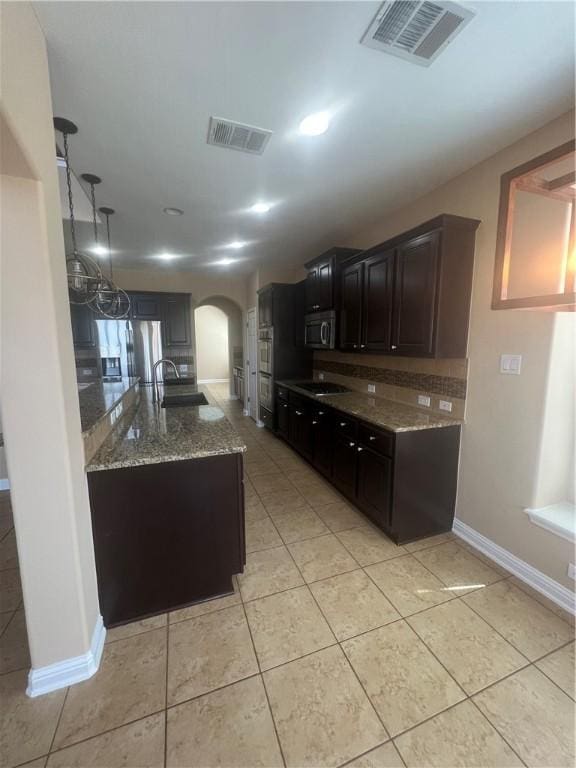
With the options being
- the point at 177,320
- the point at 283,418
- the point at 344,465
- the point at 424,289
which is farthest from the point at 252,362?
the point at 424,289

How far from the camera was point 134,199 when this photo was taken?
9.10ft

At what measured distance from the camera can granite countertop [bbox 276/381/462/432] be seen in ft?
7.67

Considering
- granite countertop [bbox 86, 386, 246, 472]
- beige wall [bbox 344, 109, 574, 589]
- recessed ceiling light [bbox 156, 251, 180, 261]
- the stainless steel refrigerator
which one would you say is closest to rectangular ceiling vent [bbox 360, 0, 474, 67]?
beige wall [bbox 344, 109, 574, 589]

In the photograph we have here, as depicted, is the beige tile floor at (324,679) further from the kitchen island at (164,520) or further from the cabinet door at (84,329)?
the cabinet door at (84,329)

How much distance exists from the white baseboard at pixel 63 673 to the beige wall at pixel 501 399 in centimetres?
250

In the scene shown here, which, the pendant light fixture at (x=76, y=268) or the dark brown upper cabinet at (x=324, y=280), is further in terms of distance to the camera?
the dark brown upper cabinet at (x=324, y=280)

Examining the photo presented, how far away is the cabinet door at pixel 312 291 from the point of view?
3.94 m

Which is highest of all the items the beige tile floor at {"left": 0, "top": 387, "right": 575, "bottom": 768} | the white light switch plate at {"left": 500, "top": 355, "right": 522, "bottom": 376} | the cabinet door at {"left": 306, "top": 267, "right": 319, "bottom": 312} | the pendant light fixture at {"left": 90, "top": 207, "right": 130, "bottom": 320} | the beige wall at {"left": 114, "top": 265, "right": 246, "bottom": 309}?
the beige wall at {"left": 114, "top": 265, "right": 246, "bottom": 309}

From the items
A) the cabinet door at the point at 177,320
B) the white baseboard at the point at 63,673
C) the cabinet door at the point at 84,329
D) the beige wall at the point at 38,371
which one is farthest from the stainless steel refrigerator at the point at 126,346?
the white baseboard at the point at 63,673

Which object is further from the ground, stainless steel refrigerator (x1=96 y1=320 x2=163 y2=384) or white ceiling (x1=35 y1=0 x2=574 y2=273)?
white ceiling (x1=35 y1=0 x2=574 y2=273)

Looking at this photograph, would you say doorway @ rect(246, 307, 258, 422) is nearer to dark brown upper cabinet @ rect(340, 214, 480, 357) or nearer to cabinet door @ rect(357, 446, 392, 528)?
dark brown upper cabinet @ rect(340, 214, 480, 357)

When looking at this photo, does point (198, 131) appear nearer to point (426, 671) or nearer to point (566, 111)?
point (566, 111)

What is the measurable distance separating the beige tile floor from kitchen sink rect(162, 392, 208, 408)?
155 centimetres

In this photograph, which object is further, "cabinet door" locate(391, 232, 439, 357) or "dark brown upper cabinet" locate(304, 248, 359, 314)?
"dark brown upper cabinet" locate(304, 248, 359, 314)
